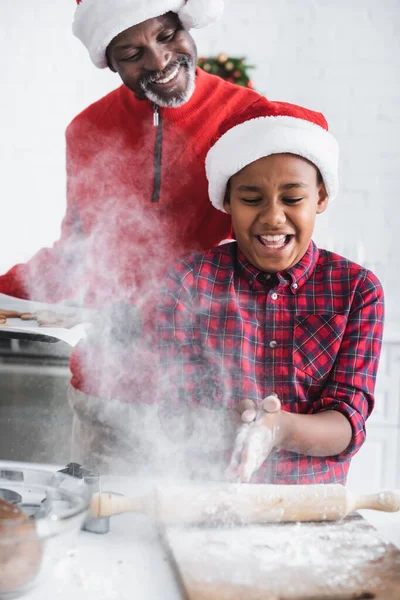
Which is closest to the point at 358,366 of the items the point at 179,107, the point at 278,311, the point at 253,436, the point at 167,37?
the point at 278,311

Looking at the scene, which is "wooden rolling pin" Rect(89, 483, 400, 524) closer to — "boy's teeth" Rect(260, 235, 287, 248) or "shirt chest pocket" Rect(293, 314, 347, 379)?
"shirt chest pocket" Rect(293, 314, 347, 379)

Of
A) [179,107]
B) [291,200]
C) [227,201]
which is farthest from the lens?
[179,107]

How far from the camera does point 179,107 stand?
139cm

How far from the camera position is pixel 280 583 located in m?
0.71

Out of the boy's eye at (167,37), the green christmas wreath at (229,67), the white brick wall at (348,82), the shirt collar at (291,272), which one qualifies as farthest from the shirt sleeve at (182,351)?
the green christmas wreath at (229,67)

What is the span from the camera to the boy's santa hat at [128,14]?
1.30m

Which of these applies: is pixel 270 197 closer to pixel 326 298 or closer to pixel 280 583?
pixel 326 298

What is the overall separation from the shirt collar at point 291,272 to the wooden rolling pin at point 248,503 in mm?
448

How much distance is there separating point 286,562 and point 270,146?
71 cm

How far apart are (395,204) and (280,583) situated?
2.74 meters

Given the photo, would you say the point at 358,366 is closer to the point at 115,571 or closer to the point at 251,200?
the point at 251,200

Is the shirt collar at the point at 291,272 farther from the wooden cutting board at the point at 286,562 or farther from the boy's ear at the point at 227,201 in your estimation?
the wooden cutting board at the point at 286,562

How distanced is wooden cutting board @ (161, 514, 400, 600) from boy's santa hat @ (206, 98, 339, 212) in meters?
0.64

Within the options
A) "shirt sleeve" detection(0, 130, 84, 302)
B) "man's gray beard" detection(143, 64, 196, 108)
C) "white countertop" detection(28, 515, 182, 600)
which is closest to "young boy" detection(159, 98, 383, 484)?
"man's gray beard" detection(143, 64, 196, 108)
